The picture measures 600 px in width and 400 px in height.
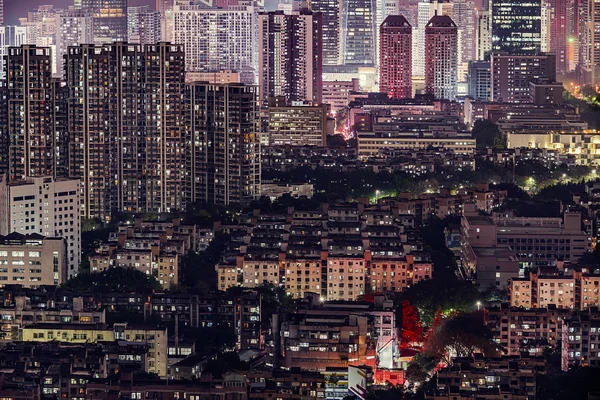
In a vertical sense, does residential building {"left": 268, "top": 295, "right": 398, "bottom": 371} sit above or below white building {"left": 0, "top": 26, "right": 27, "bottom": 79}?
below

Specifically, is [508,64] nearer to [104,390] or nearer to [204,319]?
[204,319]

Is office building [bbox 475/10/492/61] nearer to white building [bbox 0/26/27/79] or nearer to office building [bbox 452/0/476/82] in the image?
office building [bbox 452/0/476/82]

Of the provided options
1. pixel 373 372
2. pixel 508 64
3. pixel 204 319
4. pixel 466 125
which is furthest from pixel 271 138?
pixel 373 372

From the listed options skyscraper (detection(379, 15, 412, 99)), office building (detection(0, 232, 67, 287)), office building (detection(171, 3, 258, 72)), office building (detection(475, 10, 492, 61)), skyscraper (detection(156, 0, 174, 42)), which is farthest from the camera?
skyscraper (detection(156, 0, 174, 42))

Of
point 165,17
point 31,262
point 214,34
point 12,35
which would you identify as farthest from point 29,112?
point 214,34

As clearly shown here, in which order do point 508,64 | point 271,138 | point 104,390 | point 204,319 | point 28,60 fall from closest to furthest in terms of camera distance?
1. point 104,390
2. point 204,319
3. point 28,60
4. point 271,138
5. point 508,64

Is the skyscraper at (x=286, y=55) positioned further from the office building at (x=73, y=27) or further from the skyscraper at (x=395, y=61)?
the office building at (x=73, y=27)

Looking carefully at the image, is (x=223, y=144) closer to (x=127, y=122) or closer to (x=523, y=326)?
(x=127, y=122)

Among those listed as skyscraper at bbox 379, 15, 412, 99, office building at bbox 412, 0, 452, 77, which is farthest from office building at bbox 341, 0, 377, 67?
skyscraper at bbox 379, 15, 412, 99
